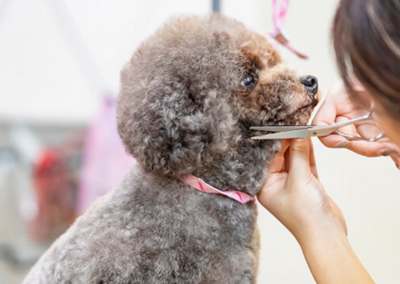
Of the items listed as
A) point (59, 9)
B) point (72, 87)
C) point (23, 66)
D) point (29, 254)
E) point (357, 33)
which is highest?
point (357, 33)

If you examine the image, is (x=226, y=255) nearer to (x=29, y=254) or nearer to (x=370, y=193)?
(x=370, y=193)

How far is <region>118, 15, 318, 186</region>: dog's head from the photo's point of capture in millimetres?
638

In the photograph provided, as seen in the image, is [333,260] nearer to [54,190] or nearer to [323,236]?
[323,236]

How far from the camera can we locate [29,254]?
1938 mm

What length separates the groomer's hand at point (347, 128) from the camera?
0.71 m

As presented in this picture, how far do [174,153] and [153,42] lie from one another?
181 mm

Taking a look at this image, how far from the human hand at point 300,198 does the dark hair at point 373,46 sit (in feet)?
0.75

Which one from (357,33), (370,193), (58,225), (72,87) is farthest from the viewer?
(72,87)

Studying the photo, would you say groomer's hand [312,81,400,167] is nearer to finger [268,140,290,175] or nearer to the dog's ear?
finger [268,140,290,175]

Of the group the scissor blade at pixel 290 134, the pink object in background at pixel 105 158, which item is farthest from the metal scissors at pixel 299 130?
the pink object in background at pixel 105 158

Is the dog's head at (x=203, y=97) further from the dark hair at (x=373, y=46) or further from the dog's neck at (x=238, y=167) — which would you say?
the dark hair at (x=373, y=46)

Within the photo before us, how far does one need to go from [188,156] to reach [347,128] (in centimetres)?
30

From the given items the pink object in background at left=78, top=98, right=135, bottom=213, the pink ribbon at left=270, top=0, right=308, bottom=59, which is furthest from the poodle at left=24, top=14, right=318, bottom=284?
the pink object in background at left=78, top=98, right=135, bottom=213

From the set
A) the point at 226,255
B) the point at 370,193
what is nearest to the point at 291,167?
the point at 226,255
